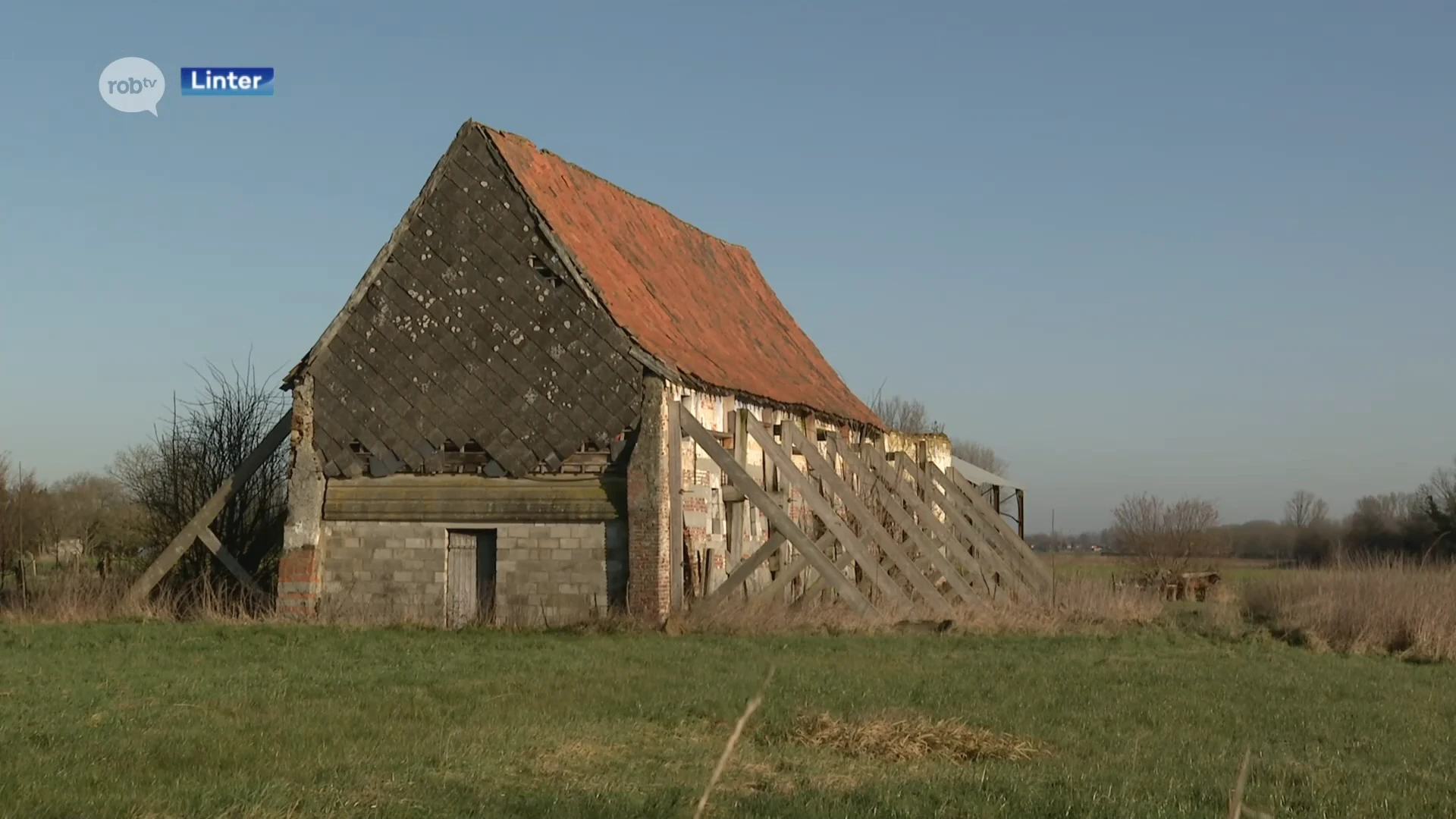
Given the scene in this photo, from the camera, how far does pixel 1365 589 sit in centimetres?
2077

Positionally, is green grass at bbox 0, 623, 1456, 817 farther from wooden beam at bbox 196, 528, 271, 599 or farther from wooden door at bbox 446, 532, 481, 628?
wooden beam at bbox 196, 528, 271, 599

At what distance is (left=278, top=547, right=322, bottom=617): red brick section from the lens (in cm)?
2077

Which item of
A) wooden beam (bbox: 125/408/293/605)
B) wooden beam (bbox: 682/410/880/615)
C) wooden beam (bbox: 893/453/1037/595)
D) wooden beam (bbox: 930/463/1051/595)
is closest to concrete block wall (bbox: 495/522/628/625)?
wooden beam (bbox: 682/410/880/615)

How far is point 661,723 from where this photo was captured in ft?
38.2

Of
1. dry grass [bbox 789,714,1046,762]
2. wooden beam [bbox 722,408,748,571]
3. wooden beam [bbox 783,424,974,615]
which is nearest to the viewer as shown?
dry grass [bbox 789,714,1046,762]

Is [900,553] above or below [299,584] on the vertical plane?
above

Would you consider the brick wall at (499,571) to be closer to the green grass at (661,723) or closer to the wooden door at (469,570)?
the wooden door at (469,570)

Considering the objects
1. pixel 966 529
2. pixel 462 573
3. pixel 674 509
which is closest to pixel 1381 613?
pixel 966 529

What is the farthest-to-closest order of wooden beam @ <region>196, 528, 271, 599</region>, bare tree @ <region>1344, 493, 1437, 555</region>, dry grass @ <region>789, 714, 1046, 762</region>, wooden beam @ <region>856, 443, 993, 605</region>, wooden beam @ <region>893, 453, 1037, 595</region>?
bare tree @ <region>1344, 493, 1437, 555</region>
wooden beam @ <region>893, 453, 1037, 595</region>
wooden beam @ <region>196, 528, 271, 599</region>
wooden beam @ <region>856, 443, 993, 605</region>
dry grass @ <region>789, 714, 1046, 762</region>

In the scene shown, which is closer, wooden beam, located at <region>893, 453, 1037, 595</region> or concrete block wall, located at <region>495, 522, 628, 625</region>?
concrete block wall, located at <region>495, 522, 628, 625</region>

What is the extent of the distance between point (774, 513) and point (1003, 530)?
302 inches

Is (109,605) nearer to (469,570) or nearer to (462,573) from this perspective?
(462,573)

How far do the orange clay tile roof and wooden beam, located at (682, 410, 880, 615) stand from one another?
92 centimetres

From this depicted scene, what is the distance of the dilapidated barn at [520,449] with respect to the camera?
20.2 metres
